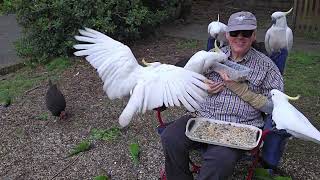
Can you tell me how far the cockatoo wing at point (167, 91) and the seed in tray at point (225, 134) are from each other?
1.11 feet

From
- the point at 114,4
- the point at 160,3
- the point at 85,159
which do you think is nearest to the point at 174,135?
the point at 85,159

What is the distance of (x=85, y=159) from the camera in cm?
392

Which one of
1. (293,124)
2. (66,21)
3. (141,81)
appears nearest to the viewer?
(293,124)

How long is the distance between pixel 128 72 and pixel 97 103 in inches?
82.4

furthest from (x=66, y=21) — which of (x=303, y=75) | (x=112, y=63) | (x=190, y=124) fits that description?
(x=190, y=124)

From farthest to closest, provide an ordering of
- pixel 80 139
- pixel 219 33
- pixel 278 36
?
pixel 80 139
pixel 278 36
pixel 219 33

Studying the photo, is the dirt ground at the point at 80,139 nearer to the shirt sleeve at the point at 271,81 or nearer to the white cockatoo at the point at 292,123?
the shirt sleeve at the point at 271,81

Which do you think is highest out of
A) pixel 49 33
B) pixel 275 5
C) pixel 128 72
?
pixel 128 72

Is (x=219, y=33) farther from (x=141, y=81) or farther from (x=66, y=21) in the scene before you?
(x=66, y=21)

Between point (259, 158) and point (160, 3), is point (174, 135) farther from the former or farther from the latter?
point (160, 3)

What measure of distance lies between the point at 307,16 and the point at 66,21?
3830 millimetres

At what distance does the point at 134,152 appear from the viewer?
3.86m

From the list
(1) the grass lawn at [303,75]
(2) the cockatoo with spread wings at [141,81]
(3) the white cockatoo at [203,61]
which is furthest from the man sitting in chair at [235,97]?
(1) the grass lawn at [303,75]

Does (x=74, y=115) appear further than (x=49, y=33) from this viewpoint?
No
